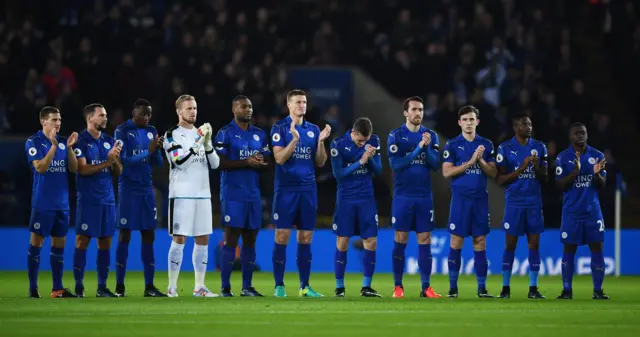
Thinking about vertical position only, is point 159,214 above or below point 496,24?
below

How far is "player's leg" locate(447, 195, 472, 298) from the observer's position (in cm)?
1533

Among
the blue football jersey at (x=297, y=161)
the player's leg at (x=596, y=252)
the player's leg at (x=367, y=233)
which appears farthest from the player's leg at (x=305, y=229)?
the player's leg at (x=596, y=252)

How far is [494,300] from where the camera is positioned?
1463cm

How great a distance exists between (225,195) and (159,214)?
7335 millimetres

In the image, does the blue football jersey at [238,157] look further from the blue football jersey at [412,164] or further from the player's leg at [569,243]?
the player's leg at [569,243]

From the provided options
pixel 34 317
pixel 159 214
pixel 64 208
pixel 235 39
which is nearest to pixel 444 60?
pixel 235 39

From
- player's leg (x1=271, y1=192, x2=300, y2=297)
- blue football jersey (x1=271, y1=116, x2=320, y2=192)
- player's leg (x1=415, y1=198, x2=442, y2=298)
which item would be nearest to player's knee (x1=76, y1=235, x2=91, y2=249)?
player's leg (x1=271, y1=192, x2=300, y2=297)

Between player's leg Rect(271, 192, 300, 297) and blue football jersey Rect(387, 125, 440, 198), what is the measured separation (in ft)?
4.37

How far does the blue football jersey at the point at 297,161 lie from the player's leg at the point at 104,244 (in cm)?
202

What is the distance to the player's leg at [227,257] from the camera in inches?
586

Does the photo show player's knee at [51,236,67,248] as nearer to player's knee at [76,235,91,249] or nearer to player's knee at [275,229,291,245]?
player's knee at [76,235,91,249]

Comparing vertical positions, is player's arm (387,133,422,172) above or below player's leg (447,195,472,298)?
above

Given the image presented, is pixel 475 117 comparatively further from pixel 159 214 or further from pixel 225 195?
pixel 159 214

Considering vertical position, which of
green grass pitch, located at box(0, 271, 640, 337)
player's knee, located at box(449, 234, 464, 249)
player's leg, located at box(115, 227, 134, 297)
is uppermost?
player's knee, located at box(449, 234, 464, 249)
